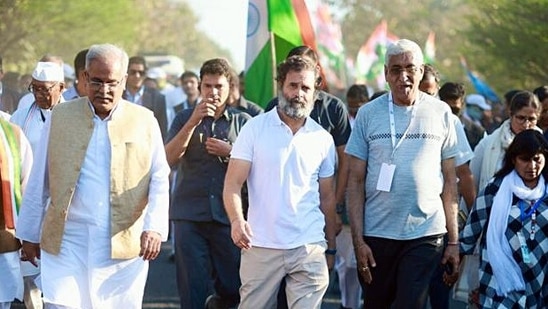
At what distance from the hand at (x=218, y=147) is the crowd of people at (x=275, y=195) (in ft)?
0.03

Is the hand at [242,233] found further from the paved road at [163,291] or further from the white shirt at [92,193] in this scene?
the paved road at [163,291]

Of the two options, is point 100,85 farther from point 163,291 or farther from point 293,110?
point 163,291

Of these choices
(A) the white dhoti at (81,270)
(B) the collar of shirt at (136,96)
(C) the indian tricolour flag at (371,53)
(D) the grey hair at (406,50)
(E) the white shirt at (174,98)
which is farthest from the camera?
(C) the indian tricolour flag at (371,53)

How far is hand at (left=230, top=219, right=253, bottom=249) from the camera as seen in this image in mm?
7859

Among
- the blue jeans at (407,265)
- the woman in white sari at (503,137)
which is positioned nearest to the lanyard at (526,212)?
the blue jeans at (407,265)

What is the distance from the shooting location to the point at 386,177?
8.36 m

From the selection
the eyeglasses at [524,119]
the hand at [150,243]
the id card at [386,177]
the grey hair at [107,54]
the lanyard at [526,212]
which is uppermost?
the grey hair at [107,54]

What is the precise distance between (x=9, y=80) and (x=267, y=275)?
39.1 ft

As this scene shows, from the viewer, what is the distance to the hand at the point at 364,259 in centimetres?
842

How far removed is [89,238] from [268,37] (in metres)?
5.43

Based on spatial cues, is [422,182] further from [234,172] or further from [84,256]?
[84,256]

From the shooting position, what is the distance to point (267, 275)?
8.09 metres

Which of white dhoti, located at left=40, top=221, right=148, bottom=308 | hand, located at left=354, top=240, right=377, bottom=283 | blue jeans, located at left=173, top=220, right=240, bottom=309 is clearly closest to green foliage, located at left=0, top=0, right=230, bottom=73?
blue jeans, located at left=173, top=220, right=240, bottom=309

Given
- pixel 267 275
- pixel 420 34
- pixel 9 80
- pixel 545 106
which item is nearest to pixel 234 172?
pixel 267 275
